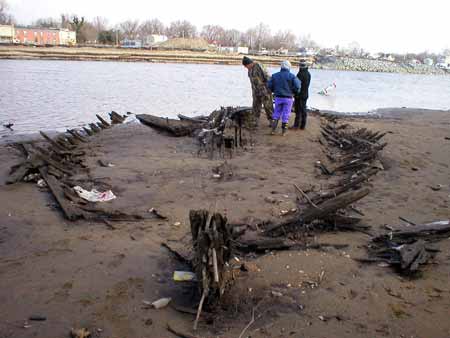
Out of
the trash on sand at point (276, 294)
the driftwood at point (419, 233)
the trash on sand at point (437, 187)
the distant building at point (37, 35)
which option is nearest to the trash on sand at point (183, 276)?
the trash on sand at point (276, 294)

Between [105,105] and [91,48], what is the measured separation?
61347 mm

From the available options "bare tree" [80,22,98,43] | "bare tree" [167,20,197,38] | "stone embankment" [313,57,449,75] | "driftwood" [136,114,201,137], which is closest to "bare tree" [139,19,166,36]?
"bare tree" [167,20,197,38]

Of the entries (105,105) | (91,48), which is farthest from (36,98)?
(91,48)

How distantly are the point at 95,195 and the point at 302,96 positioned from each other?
301 inches

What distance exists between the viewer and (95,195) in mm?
7688

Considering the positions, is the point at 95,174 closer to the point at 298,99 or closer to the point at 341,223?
the point at 341,223

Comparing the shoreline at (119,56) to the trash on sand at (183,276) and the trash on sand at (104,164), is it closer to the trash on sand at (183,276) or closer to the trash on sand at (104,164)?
the trash on sand at (104,164)

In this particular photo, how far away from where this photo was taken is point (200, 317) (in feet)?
13.5

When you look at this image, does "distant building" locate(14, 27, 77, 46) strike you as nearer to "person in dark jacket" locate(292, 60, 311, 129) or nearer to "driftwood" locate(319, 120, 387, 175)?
"person in dark jacket" locate(292, 60, 311, 129)

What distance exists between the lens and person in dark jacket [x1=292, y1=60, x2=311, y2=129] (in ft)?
42.6

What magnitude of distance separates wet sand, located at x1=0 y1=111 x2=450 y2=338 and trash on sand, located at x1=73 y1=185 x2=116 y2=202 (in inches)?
10.0

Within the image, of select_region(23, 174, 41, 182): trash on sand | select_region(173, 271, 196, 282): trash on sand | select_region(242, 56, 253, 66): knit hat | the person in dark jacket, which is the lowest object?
select_region(23, 174, 41, 182): trash on sand

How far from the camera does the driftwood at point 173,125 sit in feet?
46.4

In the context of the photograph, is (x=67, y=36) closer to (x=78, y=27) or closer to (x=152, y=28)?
(x=78, y=27)
